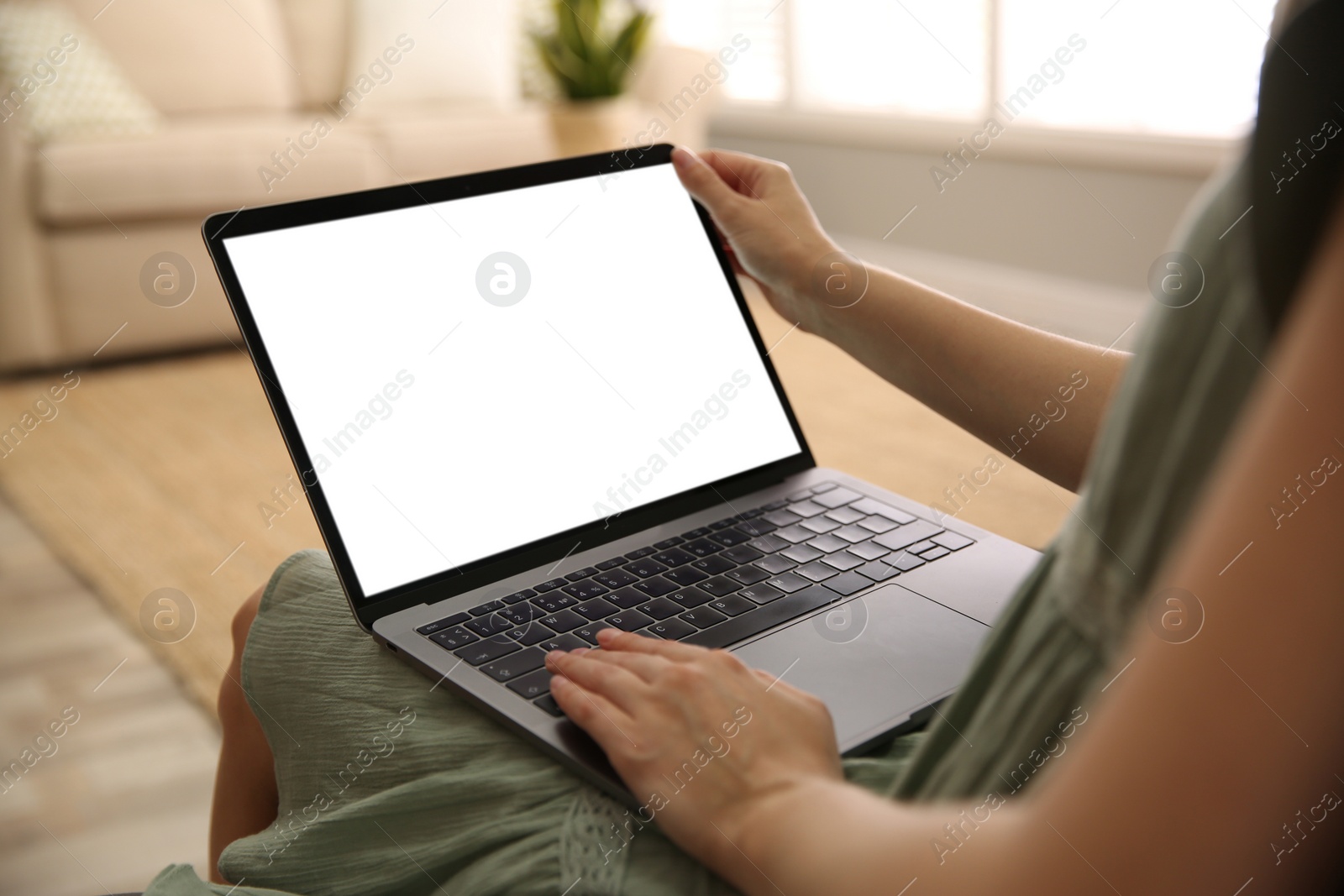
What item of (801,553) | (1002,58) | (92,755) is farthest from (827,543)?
(1002,58)

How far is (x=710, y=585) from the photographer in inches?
25.3

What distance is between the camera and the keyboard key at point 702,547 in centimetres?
68

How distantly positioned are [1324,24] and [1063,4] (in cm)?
314

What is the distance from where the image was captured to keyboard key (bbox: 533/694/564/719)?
1.71ft

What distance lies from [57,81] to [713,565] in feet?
9.64

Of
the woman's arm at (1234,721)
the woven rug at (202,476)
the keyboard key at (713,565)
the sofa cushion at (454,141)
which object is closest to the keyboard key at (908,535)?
the keyboard key at (713,565)

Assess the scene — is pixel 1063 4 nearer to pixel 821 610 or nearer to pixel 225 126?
pixel 225 126

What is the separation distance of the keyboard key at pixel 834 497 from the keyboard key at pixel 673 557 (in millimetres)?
123

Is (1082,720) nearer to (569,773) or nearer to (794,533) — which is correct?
(569,773)

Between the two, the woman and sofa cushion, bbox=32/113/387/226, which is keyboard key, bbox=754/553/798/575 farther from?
sofa cushion, bbox=32/113/387/226

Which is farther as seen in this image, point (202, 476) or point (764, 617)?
point (202, 476)

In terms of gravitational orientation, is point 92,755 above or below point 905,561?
below

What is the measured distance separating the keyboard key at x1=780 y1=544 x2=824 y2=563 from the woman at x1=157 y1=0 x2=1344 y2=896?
6.5 inches

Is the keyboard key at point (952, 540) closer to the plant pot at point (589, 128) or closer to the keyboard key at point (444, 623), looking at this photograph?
the keyboard key at point (444, 623)
